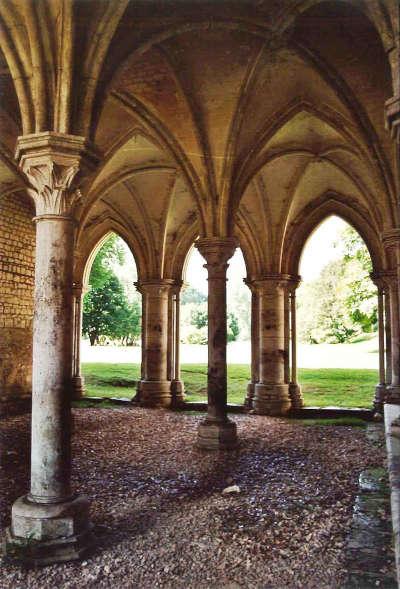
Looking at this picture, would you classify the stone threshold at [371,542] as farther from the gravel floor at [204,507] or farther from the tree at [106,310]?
the tree at [106,310]

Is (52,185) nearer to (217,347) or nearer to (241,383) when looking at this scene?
(217,347)

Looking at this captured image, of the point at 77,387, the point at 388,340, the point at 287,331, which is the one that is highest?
the point at 287,331

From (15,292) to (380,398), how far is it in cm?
A: 910

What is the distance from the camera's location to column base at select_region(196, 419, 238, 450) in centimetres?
880

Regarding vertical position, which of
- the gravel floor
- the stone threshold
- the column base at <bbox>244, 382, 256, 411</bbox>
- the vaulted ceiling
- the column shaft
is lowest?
the gravel floor

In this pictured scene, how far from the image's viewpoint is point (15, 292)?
1267 centimetres

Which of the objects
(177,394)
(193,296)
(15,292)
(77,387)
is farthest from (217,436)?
(193,296)

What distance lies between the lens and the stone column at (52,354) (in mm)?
4605

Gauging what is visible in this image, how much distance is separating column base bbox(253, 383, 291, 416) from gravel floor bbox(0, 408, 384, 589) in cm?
308

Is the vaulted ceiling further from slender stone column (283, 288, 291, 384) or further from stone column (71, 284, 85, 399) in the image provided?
stone column (71, 284, 85, 399)

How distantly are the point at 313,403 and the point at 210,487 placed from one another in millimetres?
8726

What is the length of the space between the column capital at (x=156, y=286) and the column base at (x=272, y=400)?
3.86 metres

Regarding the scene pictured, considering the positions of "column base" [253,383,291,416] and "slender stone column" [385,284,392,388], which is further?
"column base" [253,383,291,416]

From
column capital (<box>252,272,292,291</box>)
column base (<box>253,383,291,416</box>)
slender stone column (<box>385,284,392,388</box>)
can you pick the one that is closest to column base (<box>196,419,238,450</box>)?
column base (<box>253,383,291,416</box>)
